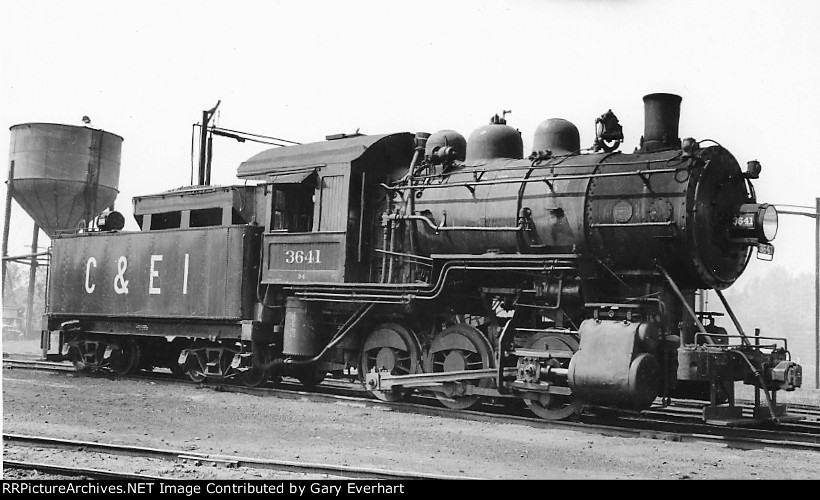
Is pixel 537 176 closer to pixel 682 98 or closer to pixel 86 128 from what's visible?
pixel 682 98

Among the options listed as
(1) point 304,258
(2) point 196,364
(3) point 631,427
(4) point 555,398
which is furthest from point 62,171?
(3) point 631,427

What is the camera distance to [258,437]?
8.20 metres

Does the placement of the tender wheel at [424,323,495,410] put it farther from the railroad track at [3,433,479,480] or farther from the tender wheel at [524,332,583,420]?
the railroad track at [3,433,479,480]

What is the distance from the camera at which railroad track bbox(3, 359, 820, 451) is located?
8.34 meters

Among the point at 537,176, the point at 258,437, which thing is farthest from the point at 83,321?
the point at 537,176

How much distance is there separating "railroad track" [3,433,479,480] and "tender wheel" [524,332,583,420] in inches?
148

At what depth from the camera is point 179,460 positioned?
6.83 m

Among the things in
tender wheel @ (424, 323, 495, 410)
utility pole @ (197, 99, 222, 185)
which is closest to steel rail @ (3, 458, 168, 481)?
tender wheel @ (424, 323, 495, 410)

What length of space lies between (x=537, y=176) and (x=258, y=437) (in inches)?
181

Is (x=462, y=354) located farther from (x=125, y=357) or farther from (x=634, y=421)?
(x=125, y=357)

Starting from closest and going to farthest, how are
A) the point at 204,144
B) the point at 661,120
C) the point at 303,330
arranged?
the point at 661,120 < the point at 303,330 < the point at 204,144

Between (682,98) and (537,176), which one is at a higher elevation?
(682,98)

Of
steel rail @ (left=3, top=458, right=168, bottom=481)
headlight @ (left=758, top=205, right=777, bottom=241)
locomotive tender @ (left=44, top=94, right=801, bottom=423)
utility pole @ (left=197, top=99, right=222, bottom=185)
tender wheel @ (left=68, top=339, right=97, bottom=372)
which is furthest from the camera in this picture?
utility pole @ (left=197, top=99, right=222, bottom=185)

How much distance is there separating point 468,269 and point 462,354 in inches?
44.3
